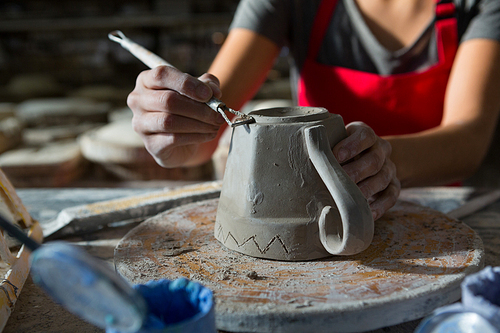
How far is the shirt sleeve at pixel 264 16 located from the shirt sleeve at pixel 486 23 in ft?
1.59

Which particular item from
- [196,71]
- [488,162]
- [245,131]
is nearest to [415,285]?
[245,131]

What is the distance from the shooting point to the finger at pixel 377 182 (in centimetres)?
60

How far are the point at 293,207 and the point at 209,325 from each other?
0.79 ft

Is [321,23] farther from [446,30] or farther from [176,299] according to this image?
[176,299]

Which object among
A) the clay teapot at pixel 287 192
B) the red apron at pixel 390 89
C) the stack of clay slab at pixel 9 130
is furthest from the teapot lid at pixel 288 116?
the stack of clay slab at pixel 9 130

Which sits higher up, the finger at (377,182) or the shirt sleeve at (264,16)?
the shirt sleeve at (264,16)

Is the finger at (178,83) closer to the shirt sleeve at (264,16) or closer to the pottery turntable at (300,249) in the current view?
the pottery turntable at (300,249)

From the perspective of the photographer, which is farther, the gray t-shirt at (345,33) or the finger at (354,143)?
the gray t-shirt at (345,33)

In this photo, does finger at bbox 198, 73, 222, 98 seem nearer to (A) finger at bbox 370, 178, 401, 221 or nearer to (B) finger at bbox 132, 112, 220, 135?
(B) finger at bbox 132, 112, 220, 135

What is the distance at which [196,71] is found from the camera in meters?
3.67

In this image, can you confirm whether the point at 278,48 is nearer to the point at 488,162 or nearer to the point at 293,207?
the point at 293,207

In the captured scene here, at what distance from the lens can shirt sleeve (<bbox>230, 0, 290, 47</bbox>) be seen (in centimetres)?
115

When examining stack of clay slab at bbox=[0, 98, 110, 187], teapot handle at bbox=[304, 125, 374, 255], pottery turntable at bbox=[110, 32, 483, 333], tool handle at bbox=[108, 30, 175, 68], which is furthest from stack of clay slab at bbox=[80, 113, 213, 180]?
teapot handle at bbox=[304, 125, 374, 255]

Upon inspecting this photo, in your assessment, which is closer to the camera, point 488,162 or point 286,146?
point 286,146
